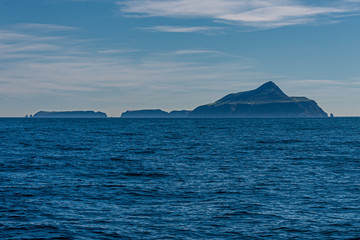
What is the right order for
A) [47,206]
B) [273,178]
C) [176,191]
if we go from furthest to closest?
[273,178], [176,191], [47,206]

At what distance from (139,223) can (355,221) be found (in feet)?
33.5

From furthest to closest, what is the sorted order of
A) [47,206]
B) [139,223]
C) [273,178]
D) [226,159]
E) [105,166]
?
[226,159] < [105,166] < [273,178] < [47,206] < [139,223]

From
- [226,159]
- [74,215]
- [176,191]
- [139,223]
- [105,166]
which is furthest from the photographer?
[226,159]

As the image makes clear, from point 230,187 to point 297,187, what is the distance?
4554 mm

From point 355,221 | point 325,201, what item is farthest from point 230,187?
point 355,221

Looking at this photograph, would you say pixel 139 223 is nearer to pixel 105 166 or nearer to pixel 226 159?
pixel 105 166

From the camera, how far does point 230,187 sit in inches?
1103

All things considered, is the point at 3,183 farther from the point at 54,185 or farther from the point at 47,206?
the point at 47,206

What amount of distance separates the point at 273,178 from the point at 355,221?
12.2 meters

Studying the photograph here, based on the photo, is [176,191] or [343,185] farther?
[343,185]

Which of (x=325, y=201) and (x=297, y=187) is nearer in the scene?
(x=325, y=201)

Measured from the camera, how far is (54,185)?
2872cm

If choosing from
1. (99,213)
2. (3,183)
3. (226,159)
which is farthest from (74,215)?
(226,159)

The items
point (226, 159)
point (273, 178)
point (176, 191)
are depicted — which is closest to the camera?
point (176, 191)
